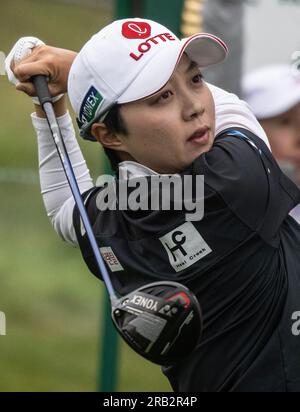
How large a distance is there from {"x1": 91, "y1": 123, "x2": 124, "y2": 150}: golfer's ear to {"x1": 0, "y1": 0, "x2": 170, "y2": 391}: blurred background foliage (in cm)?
205

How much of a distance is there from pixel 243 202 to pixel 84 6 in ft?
8.42

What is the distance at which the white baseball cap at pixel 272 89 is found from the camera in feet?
15.4

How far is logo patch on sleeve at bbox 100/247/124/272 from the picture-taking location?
317cm

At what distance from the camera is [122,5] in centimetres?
510

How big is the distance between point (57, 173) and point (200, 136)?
66cm

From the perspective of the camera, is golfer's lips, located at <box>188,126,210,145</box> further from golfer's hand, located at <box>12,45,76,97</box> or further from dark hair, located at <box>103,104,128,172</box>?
golfer's hand, located at <box>12,45,76,97</box>

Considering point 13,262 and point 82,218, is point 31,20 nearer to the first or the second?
point 13,262

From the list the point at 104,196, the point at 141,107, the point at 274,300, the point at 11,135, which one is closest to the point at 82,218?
the point at 104,196

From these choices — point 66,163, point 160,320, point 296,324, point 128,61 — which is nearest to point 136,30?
point 128,61

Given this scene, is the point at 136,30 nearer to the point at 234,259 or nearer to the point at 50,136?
the point at 50,136

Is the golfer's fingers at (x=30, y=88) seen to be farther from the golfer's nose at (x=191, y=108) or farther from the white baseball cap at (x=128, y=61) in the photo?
the golfer's nose at (x=191, y=108)

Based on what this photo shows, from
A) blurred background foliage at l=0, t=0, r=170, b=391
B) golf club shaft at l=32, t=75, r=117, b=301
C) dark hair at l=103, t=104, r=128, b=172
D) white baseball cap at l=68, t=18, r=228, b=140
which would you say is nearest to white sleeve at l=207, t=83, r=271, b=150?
white baseball cap at l=68, t=18, r=228, b=140

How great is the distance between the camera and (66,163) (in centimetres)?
323

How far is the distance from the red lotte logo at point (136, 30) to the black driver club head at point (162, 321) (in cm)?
67
